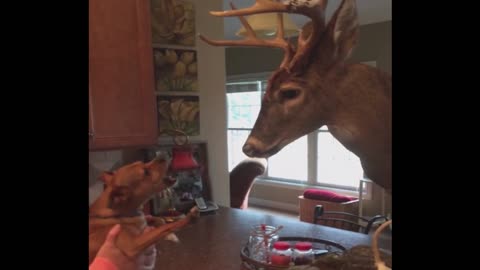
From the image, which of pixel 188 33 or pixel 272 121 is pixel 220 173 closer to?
pixel 188 33

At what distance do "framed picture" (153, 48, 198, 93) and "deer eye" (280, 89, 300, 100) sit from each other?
788 mm

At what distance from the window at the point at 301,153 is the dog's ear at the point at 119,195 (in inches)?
13.8

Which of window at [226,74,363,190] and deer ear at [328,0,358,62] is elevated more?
deer ear at [328,0,358,62]

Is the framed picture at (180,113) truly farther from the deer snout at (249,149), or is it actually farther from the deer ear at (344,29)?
the deer ear at (344,29)

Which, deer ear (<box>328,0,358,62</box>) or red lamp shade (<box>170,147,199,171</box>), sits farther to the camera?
red lamp shade (<box>170,147,199,171</box>)

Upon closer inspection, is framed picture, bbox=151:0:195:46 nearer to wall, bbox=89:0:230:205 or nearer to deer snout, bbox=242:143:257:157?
wall, bbox=89:0:230:205

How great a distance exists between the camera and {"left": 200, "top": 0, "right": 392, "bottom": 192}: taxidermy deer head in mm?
720

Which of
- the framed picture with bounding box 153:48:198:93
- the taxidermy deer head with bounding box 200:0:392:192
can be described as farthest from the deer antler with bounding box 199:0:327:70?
the framed picture with bounding box 153:48:198:93

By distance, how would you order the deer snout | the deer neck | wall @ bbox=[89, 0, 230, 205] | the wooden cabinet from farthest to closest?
wall @ bbox=[89, 0, 230, 205]
the wooden cabinet
the deer snout
the deer neck

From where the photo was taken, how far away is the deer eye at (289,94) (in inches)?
31.0

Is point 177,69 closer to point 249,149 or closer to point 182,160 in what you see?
point 182,160

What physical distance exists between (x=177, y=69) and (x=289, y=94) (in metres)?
0.97

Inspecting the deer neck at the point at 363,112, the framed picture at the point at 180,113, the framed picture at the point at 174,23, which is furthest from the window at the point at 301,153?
the framed picture at the point at 174,23
